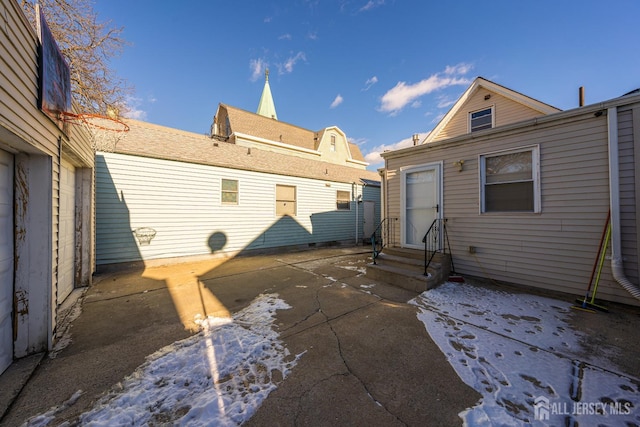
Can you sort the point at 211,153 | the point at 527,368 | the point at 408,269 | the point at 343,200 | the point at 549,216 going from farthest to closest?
the point at 343,200 → the point at 211,153 → the point at 408,269 → the point at 549,216 → the point at 527,368

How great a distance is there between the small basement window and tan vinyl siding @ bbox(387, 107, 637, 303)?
6.06 m

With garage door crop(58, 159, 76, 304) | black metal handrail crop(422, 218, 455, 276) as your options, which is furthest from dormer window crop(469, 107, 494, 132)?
garage door crop(58, 159, 76, 304)

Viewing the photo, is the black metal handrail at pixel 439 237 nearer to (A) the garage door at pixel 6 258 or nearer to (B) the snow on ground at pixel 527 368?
(B) the snow on ground at pixel 527 368

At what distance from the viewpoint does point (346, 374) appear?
217cm

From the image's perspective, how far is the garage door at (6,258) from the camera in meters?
2.20

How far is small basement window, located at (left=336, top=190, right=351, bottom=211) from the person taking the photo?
1102cm

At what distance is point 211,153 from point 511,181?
8191mm

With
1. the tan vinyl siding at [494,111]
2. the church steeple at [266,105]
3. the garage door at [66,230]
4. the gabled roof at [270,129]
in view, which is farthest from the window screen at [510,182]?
the church steeple at [266,105]

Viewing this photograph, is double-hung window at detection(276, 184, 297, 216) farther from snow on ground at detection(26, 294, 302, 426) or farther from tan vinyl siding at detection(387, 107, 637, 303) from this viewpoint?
snow on ground at detection(26, 294, 302, 426)

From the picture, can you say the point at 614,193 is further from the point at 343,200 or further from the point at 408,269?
the point at 343,200

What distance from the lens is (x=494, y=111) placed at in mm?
9453

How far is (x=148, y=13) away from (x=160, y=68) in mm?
1695

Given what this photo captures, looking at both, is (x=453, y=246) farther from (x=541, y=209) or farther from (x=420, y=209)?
(x=541, y=209)

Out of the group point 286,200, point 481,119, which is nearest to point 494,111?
point 481,119
